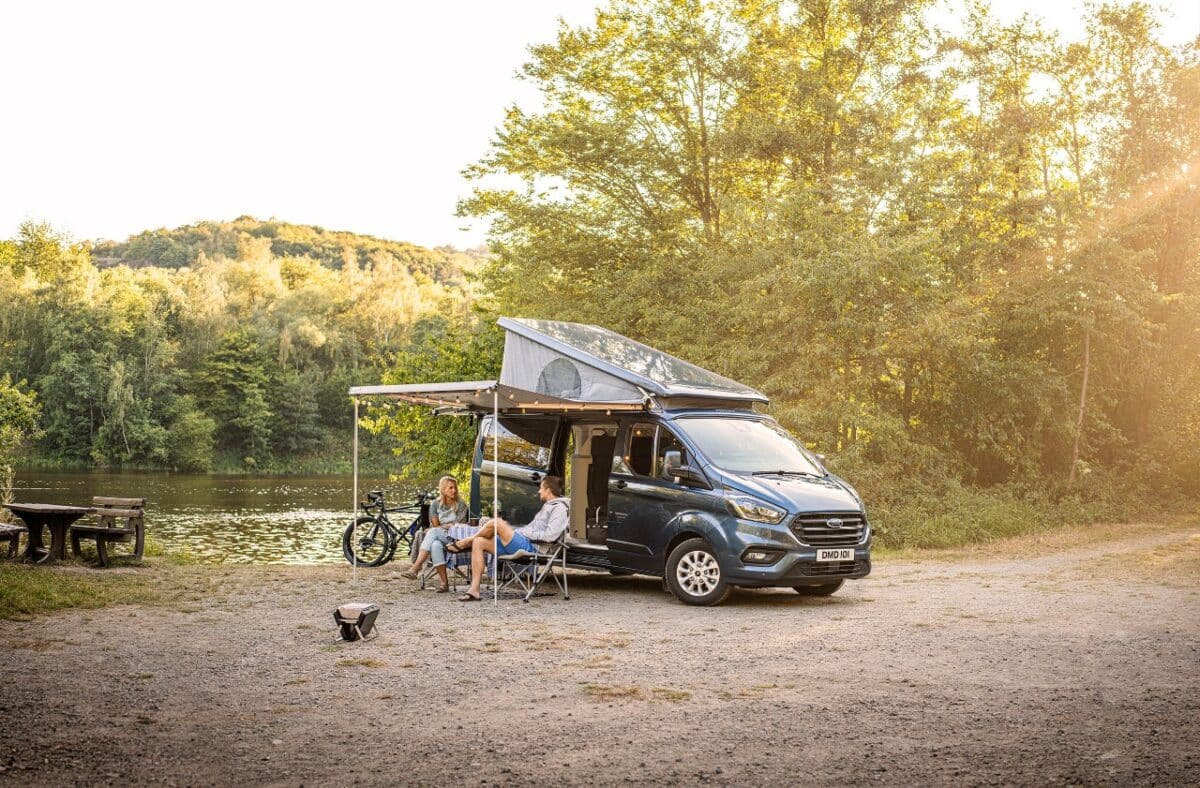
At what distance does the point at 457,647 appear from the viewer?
8906 millimetres

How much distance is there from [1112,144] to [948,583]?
16.2 m

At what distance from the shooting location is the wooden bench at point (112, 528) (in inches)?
560

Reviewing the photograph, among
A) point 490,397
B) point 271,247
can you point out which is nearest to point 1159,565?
point 490,397

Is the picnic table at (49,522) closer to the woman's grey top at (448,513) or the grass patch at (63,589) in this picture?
the grass patch at (63,589)

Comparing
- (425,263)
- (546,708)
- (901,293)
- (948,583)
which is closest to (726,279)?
(901,293)

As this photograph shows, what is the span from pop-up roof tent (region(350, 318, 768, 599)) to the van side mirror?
0.66m

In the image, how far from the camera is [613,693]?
7172 mm

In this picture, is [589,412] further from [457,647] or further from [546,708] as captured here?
[546,708]

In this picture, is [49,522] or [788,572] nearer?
[788,572]

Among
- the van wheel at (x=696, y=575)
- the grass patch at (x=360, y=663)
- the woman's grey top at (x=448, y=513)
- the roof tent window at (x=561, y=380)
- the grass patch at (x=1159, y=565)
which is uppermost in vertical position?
the roof tent window at (x=561, y=380)

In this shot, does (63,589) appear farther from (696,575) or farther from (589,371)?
(696,575)

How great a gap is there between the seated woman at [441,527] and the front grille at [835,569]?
3.80 m

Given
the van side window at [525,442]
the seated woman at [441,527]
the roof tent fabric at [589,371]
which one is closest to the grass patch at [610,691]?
the roof tent fabric at [589,371]

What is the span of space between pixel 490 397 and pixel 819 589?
411cm
